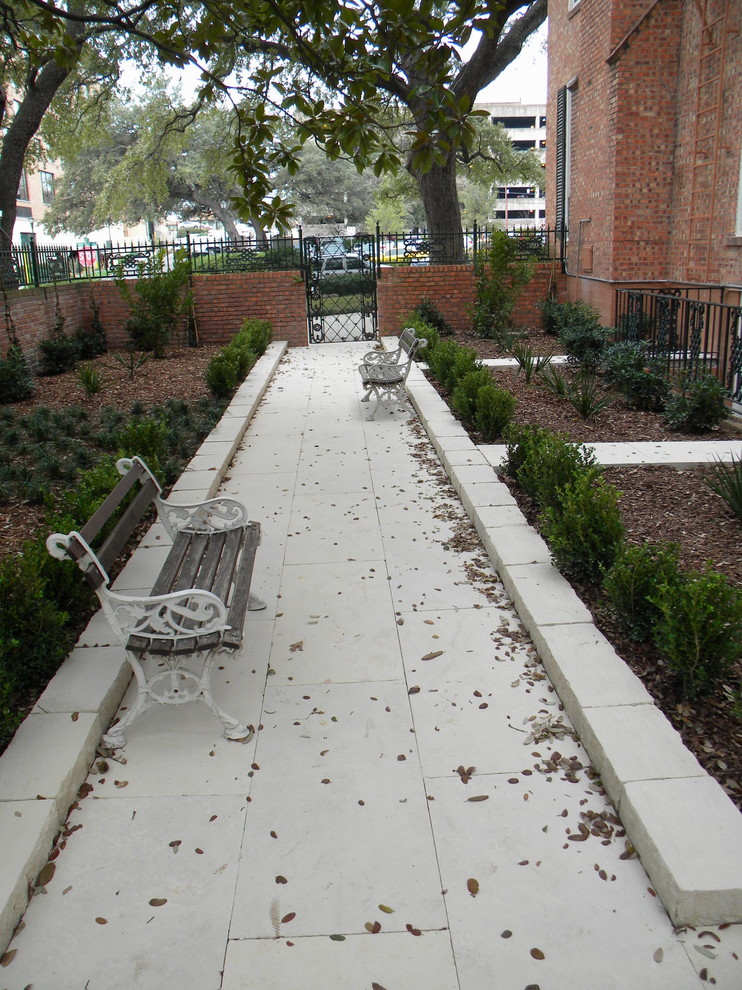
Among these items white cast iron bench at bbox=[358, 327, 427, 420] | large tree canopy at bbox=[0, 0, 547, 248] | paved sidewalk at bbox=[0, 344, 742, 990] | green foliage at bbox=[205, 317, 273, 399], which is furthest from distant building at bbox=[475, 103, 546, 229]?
paved sidewalk at bbox=[0, 344, 742, 990]

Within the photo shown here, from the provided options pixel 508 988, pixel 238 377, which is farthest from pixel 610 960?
pixel 238 377

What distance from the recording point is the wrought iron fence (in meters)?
8.53

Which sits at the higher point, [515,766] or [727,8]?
[727,8]

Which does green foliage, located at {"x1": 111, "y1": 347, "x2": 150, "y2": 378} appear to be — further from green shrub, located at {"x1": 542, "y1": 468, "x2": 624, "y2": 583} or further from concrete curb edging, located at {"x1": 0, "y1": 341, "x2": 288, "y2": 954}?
green shrub, located at {"x1": 542, "y1": 468, "x2": 624, "y2": 583}

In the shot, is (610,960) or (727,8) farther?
(727,8)

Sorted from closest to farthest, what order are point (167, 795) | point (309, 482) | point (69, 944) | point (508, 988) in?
point (508, 988), point (69, 944), point (167, 795), point (309, 482)

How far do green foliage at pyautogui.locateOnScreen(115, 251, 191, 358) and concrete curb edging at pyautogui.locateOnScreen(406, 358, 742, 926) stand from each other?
1044 centimetres

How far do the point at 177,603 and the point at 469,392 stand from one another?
5.07 meters

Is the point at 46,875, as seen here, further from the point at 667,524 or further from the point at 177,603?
the point at 667,524

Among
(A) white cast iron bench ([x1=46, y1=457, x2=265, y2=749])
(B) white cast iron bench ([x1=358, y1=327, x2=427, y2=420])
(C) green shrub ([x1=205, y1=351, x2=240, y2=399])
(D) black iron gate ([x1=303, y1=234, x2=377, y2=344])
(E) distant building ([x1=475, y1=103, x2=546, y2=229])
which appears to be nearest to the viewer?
(A) white cast iron bench ([x1=46, y1=457, x2=265, y2=749])

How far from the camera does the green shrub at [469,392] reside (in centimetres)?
830

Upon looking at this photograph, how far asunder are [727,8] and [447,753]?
36.1ft

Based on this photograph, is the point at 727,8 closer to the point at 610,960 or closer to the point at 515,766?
the point at 515,766

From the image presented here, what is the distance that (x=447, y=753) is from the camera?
3.45 m
